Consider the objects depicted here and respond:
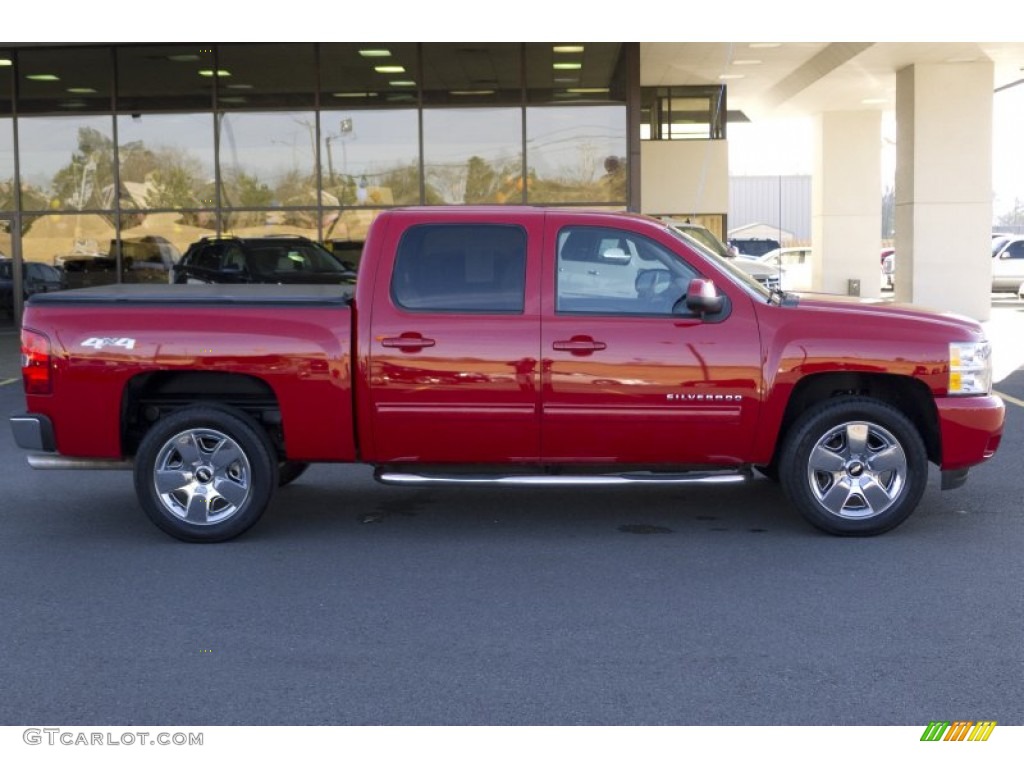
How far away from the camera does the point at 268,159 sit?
22547 mm

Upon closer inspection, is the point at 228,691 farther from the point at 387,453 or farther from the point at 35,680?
the point at 387,453

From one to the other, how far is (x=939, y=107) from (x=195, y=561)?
20.6 m

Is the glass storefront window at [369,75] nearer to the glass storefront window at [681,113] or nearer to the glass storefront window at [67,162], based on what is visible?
the glass storefront window at [67,162]

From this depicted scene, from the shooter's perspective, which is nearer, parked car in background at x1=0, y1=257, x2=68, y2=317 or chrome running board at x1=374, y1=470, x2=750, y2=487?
chrome running board at x1=374, y1=470, x2=750, y2=487

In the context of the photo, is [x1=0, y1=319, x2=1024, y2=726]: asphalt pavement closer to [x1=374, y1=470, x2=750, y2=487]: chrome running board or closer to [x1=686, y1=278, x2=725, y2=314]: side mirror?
[x1=374, y1=470, x2=750, y2=487]: chrome running board

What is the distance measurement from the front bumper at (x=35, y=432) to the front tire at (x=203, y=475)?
0.50 meters

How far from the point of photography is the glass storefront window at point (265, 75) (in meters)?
22.4

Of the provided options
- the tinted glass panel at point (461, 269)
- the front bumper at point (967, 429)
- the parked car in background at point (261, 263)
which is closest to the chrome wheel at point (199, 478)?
the tinted glass panel at point (461, 269)

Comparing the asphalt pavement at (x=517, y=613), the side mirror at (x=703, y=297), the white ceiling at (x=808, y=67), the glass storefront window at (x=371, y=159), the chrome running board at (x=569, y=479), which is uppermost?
the white ceiling at (x=808, y=67)

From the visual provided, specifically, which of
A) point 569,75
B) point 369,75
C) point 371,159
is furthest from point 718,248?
point 369,75

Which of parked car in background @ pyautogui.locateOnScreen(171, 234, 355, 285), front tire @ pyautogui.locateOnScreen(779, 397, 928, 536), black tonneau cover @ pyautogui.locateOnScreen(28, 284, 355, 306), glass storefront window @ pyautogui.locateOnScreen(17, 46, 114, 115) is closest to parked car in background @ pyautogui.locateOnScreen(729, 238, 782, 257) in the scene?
parked car in background @ pyautogui.locateOnScreen(171, 234, 355, 285)

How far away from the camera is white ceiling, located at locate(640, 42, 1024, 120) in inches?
918

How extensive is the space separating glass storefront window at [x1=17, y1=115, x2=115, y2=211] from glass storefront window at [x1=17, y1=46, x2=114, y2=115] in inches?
8.0
